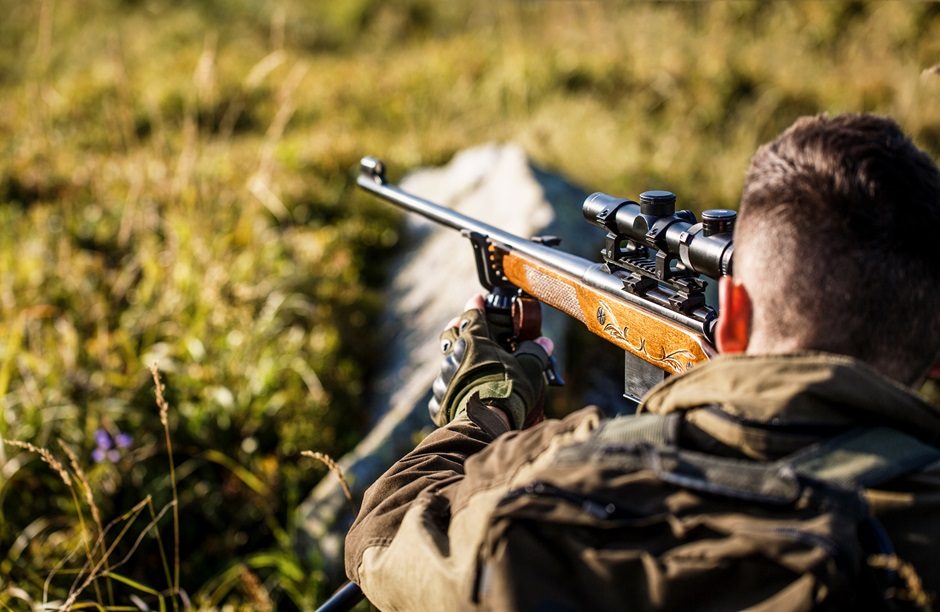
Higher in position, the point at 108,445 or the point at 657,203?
the point at 657,203

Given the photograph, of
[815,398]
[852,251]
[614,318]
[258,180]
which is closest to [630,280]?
[614,318]

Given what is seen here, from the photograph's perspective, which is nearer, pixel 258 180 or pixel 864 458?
pixel 864 458

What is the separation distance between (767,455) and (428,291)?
4568mm

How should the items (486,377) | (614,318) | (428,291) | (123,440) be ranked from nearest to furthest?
(486,377) → (614,318) → (123,440) → (428,291)

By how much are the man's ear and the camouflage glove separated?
0.98 metres

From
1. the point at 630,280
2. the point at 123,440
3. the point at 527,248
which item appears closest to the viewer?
the point at 630,280

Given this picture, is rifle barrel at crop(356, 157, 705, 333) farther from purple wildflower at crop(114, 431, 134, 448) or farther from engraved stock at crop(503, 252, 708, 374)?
purple wildflower at crop(114, 431, 134, 448)

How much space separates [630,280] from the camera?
3.06 meters

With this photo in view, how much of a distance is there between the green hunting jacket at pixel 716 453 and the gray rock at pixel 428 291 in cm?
242

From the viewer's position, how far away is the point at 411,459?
2379 mm

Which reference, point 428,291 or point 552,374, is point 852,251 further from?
point 428,291

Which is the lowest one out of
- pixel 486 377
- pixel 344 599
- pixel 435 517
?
pixel 344 599

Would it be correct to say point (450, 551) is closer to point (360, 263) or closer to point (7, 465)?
point (7, 465)

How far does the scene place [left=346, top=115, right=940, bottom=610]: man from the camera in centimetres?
151
